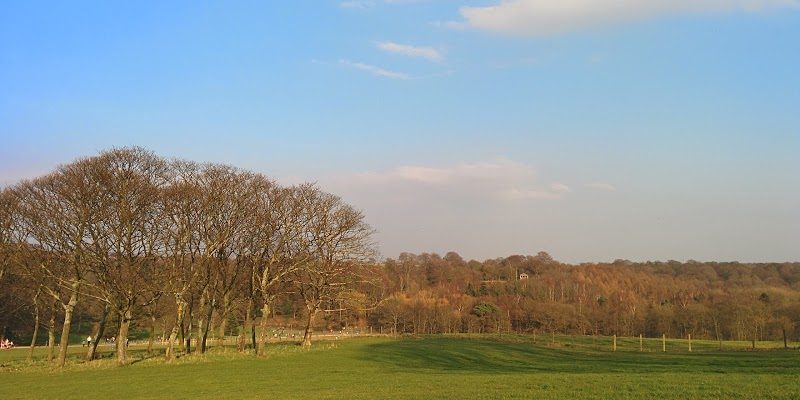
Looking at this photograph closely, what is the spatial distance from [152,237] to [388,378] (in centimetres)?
2289

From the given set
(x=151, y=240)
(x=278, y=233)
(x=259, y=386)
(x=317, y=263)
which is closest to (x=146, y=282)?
(x=151, y=240)

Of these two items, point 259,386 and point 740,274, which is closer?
Result: point 259,386

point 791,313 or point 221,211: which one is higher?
point 221,211

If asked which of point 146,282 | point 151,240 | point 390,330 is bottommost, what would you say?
point 390,330

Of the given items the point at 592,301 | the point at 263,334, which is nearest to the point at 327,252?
the point at 263,334

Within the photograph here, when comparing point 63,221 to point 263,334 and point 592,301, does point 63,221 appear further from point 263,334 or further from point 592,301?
point 592,301

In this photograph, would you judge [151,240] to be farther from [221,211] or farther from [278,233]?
[278,233]

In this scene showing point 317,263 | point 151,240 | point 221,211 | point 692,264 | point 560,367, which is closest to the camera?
point 560,367

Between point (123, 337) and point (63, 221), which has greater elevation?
point (63, 221)

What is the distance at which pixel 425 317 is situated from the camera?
96188mm

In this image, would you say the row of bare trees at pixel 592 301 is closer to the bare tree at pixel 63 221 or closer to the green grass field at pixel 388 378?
the green grass field at pixel 388 378

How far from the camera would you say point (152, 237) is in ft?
141

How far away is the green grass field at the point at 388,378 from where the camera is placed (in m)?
18.4

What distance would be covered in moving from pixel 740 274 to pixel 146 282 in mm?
142137
